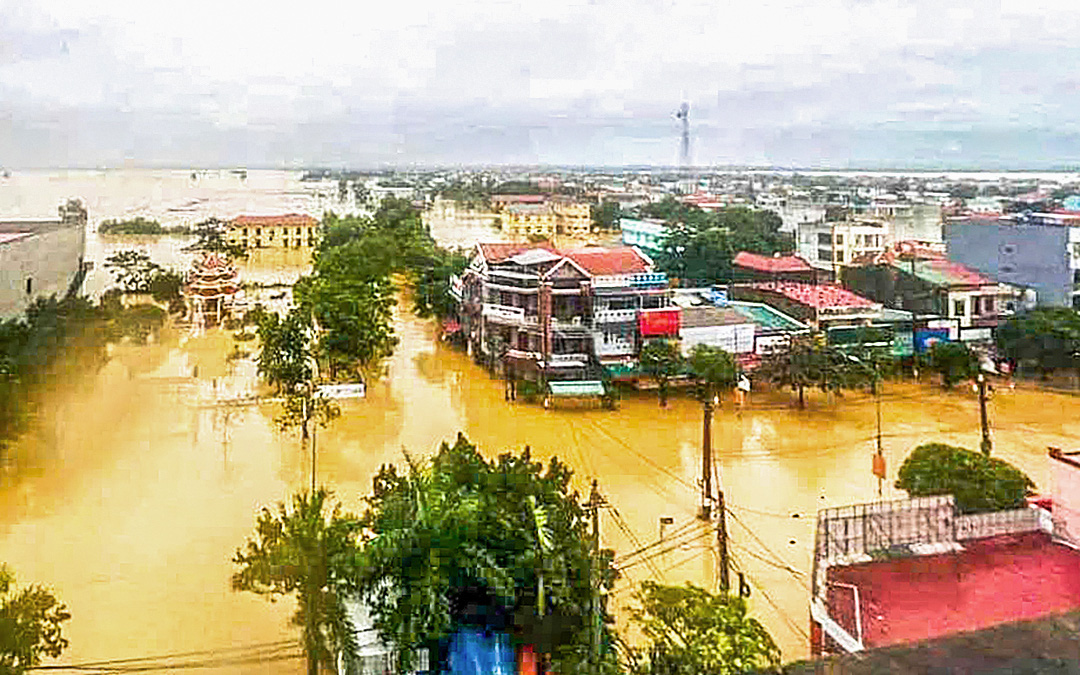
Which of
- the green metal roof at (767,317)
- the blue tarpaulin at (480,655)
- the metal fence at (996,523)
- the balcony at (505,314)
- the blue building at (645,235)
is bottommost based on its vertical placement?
the blue tarpaulin at (480,655)

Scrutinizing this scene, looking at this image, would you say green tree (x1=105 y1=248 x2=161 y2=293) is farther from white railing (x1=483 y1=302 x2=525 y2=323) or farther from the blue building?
the blue building

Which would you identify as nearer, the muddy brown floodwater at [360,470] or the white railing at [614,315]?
the muddy brown floodwater at [360,470]

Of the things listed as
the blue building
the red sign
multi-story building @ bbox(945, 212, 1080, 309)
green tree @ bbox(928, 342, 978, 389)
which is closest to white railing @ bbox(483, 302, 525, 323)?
the red sign

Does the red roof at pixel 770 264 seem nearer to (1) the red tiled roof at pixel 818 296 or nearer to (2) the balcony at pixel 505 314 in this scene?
(1) the red tiled roof at pixel 818 296

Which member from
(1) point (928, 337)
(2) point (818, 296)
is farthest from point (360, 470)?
(1) point (928, 337)

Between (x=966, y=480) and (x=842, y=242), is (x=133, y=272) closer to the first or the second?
(x=842, y=242)

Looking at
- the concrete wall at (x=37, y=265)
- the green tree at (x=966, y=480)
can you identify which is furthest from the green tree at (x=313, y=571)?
the concrete wall at (x=37, y=265)

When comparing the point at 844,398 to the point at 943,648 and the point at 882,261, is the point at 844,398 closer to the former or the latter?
the point at 882,261
